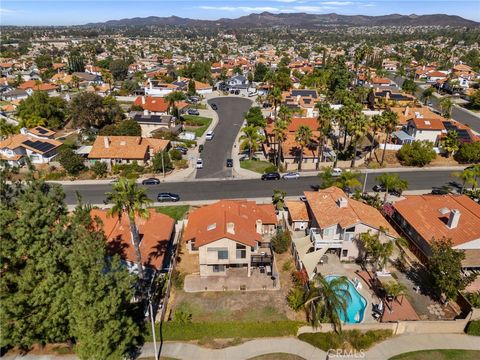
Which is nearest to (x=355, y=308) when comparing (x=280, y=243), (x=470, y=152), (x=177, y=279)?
(x=280, y=243)

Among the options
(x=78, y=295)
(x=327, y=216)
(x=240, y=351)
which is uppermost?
(x=78, y=295)

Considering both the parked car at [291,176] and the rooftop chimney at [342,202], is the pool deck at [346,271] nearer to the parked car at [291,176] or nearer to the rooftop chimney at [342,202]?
the rooftop chimney at [342,202]

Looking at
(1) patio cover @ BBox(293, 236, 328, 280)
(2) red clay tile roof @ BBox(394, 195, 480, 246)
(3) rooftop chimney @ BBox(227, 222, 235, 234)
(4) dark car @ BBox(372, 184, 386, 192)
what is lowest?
(4) dark car @ BBox(372, 184, 386, 192)

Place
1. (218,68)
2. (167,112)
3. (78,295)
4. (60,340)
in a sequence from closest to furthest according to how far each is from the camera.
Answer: (78,295) < (60,340) < (167,112) < (218,68)

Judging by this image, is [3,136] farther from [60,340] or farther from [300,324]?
[300,324]

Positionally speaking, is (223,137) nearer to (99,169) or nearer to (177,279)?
(99,169)

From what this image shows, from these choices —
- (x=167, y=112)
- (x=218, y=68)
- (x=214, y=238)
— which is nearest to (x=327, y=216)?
(x=214, y=238)

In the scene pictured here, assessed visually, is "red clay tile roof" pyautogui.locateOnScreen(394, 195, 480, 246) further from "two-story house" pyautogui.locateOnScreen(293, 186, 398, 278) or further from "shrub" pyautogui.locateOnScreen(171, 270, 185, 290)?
"shrub" pyautogui.locateOnScreen(171, 270, 185, 290)

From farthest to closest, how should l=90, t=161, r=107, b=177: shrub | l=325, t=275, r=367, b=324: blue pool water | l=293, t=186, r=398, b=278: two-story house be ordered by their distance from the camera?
l=90, t=161, r=107, b=177: shrub < l=293, t=186, r=398, b=278: two-story house < l=325, t=275, r=367, b=324: blue pool water

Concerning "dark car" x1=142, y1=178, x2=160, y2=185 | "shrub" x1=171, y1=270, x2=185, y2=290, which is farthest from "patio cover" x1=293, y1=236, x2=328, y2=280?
"dark car" x1=142, y1=178, x2=160, y2=185
